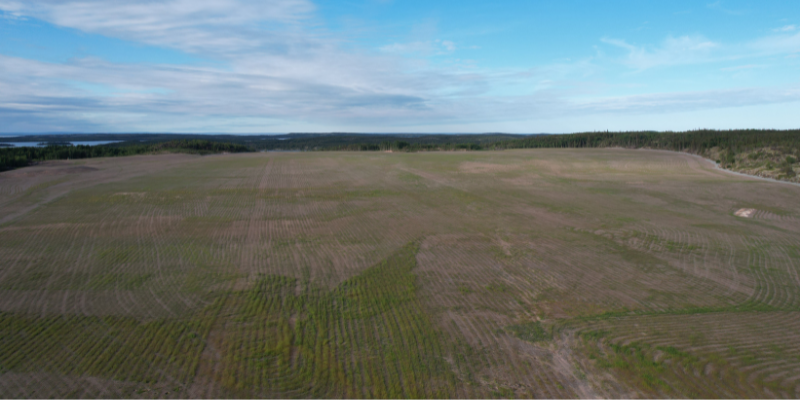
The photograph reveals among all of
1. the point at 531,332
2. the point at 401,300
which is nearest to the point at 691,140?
the point at 531,332

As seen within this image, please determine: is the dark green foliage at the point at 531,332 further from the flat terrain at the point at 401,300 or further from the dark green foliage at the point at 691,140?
the dark green foliage at the point at 691,140

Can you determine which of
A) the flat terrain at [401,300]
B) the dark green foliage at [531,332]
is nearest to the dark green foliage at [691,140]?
the flat terrain at [401,300]

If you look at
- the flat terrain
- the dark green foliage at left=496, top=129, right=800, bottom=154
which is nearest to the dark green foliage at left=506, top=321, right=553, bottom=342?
the flat terrain

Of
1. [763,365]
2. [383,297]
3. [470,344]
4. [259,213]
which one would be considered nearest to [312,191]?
[259,213]

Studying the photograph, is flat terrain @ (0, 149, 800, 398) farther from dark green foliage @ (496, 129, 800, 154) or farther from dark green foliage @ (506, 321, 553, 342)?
dark green foliage @ (496, 129, 800, 154)

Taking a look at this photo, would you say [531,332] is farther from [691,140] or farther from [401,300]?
[691,140]

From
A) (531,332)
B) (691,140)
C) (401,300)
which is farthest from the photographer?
(691,140)
